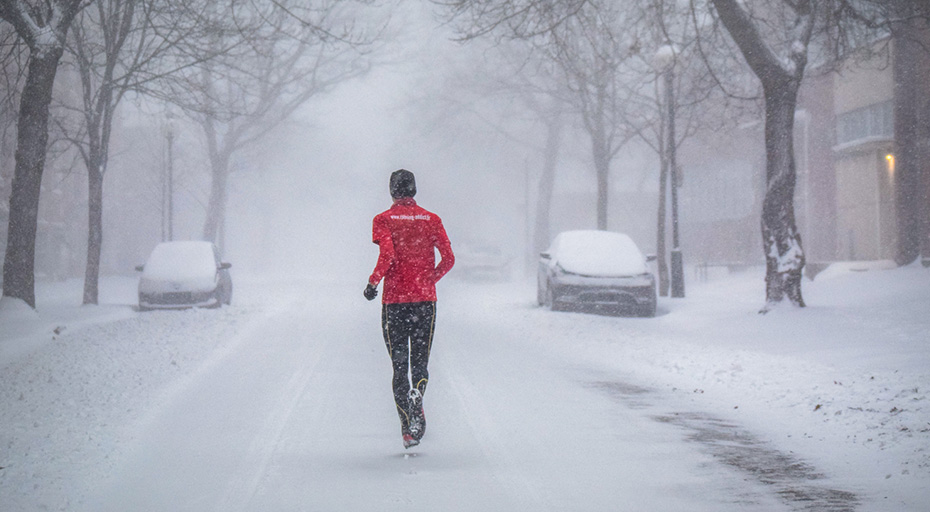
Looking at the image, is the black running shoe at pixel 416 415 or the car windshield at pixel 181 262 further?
the car windshield at pixel 181 262

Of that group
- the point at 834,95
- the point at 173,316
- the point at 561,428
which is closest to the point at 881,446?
the point at 561,428

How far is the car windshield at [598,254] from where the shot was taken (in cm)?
1794

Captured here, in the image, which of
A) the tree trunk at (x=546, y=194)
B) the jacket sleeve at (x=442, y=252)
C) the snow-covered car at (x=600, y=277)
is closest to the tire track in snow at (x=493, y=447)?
the jacket sleeve at (x=442, y=252)

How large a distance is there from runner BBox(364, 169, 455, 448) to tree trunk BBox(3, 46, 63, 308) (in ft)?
36.3

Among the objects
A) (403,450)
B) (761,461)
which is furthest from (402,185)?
(761,461)

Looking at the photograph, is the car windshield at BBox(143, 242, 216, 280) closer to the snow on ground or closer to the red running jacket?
the snow on ground

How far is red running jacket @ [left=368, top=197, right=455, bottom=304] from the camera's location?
6.12 metres

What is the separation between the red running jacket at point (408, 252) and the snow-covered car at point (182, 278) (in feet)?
49.1

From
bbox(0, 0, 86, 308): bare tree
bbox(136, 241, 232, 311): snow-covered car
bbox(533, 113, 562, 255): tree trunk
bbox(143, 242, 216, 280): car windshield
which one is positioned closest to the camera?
bbox(0, 0, 86, 308): bare tree

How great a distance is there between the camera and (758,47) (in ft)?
46.6

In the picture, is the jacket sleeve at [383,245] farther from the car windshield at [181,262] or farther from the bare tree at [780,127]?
the car windshield at [181,262]

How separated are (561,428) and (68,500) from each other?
144 inches

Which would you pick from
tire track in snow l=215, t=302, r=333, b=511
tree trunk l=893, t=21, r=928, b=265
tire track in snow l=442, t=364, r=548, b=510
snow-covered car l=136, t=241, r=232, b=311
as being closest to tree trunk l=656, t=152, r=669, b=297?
tree trunk l=893, t=21, r=928, b=265

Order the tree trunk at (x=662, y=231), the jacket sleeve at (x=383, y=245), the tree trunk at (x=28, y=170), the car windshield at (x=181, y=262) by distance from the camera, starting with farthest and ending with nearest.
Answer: the tree trunk at (x=662, y=231), the car windshield at (x=181, y=262), the tree trunk at (x=28, y=170), the jacket sleeve at (x=383, y=245)
